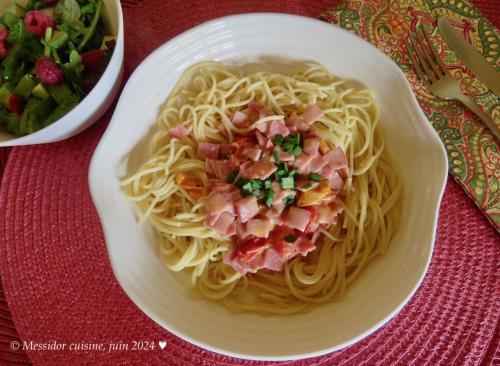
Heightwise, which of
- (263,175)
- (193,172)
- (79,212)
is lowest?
(79,212)

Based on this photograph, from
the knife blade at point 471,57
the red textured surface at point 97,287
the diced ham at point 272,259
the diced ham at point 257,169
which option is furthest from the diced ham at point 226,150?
the knife blade at point 471,57

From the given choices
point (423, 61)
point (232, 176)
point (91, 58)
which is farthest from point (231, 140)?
point (423, 61)

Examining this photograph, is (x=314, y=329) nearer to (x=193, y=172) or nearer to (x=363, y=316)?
(x=363, y=316)

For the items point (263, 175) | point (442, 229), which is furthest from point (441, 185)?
point (263, 175)

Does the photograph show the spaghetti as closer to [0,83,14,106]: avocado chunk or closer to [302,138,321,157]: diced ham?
[302,138,321,157]: diced ham

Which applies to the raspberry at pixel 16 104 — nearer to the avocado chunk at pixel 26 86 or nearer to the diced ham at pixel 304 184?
the avocado chunk at pixel 26 86
